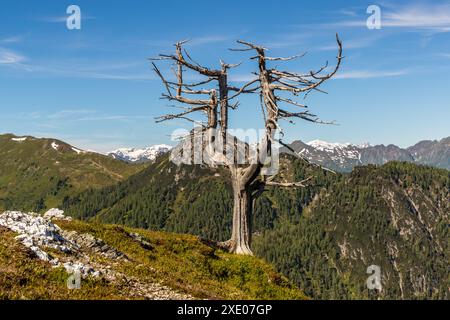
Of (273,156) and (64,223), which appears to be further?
(273,156)

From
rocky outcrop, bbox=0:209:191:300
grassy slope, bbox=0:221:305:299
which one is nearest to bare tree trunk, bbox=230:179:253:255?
grassy slope, bbox=0:221:305:299

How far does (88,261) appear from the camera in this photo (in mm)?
18734

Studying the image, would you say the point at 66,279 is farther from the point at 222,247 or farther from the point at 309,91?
the point at 309,91

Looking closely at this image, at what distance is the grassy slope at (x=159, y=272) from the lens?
14.0m

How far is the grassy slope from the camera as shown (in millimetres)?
14008

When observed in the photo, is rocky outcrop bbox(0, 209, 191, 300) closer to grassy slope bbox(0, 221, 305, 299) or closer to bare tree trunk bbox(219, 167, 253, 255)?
grassy slope bbox(0, 221, 305, 299)

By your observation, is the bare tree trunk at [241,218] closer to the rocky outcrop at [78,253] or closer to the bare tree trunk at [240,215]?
the bare tree trunk at [240,215]

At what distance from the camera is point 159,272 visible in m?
19.8

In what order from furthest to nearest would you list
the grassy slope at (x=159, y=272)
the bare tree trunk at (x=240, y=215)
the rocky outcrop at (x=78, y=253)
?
the bare tree trunk at (x=240, y=215) < the rocky outcrop at (x=78, y=253) < the grassy slope at (x=159, y=272)

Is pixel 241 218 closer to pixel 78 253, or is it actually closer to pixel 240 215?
pixel 240 215

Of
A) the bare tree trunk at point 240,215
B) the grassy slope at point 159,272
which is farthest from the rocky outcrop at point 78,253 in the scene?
the bare tree trunk at point 240,215

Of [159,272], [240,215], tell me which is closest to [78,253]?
[159,272]
